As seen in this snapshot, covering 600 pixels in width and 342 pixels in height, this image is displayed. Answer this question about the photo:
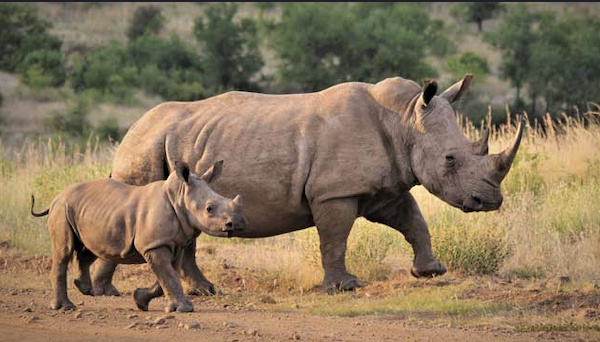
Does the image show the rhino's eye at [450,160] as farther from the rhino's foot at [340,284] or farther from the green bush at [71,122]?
the green bush at [71,122]

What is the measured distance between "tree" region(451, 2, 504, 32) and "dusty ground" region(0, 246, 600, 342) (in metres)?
47.3

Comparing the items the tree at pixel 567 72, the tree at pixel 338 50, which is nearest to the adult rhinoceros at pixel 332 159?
the tree at pixel 567 72

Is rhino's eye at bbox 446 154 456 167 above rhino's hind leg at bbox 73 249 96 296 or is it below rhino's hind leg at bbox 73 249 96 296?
above

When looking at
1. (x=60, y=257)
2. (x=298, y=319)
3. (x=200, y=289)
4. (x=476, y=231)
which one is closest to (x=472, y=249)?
(x=476, y=231)

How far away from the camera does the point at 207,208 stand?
7996 mm

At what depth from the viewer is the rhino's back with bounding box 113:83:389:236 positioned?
943 centimetres

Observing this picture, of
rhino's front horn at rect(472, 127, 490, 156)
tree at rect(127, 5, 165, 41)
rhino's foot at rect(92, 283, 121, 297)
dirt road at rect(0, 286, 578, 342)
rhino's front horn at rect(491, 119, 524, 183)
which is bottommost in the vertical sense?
dirt road at rect(0, 286, 578, 342)

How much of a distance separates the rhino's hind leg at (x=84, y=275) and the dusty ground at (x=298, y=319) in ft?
0.37

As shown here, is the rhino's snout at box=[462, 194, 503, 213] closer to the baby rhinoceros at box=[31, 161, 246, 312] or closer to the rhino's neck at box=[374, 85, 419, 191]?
the rhino's neck at box=[374, 85, 419, 191]

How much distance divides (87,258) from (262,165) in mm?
1620

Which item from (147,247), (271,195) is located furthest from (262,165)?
(147,247)

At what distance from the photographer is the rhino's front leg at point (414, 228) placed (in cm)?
986

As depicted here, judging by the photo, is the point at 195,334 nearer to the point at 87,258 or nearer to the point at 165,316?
the point at 165,316

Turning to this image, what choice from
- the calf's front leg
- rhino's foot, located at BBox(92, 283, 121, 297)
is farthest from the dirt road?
rhino's foot, located at BBox(92, 283, 121, 297)
